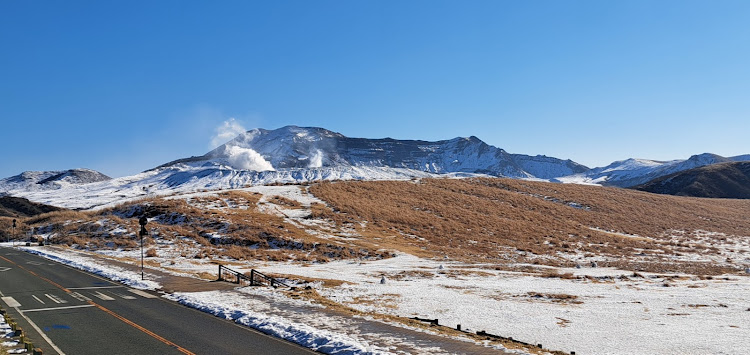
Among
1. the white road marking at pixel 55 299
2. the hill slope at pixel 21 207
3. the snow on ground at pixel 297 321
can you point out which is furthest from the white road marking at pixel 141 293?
the hill slope at pixel 21 207

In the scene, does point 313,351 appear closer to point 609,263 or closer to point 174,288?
point 174,288

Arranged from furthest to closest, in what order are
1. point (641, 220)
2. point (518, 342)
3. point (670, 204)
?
point (670, 204) < point (641, 220) < point (518, 342)

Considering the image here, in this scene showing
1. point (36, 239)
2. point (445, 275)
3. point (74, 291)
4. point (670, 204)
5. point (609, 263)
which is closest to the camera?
point (74, 291)

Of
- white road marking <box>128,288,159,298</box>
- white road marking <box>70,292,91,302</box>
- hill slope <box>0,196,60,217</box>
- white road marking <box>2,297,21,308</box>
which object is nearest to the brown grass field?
white road marking <box>128,288,159,298</box>

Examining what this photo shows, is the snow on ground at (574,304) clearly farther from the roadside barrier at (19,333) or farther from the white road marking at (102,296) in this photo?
the roadside barrier at (19,333)

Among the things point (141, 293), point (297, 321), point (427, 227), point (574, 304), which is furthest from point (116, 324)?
point (427, 227)

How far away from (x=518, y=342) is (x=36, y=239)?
59453 millimetres

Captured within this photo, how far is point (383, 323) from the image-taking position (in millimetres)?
16109

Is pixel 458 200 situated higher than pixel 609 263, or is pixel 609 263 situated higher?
pixel 458 200

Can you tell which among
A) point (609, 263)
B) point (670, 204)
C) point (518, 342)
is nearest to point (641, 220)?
point (670, 204)

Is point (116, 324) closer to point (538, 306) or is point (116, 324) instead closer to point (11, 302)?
point (11, 302)

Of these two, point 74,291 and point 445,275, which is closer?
point 74,291

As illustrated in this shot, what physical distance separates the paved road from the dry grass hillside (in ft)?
93.5

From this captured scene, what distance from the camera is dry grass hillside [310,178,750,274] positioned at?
4556 cm
